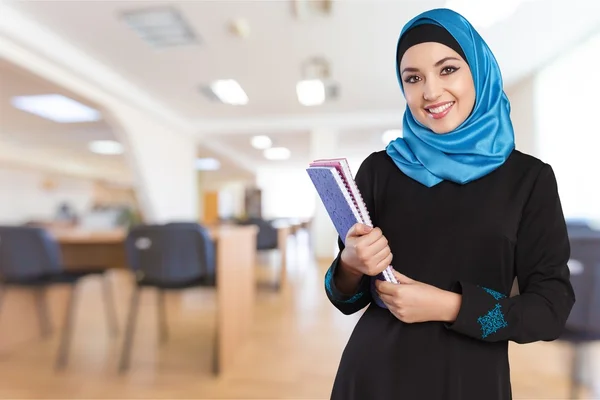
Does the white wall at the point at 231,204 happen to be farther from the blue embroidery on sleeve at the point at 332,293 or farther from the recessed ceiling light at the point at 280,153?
the blue embroidery on sleeve at the point at 332,293

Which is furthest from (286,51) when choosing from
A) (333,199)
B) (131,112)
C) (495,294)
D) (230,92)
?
(131,112)

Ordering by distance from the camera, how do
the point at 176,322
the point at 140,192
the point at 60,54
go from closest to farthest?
the point at 176,322 → the point at 60,54 → the point at 140,192

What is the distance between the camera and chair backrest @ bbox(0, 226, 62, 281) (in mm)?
1810

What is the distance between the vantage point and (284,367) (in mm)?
1617

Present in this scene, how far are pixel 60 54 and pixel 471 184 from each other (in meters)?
3.12

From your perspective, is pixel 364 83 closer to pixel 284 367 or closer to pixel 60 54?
pixel 284 367

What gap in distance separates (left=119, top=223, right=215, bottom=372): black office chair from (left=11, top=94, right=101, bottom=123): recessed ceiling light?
2.58m

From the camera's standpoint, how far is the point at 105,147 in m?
6.91

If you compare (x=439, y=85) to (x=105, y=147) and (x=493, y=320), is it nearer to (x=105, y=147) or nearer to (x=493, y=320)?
(x=493, y=320)

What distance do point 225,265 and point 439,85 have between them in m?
1.53

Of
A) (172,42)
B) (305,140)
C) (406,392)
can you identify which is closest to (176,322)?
(305,140)

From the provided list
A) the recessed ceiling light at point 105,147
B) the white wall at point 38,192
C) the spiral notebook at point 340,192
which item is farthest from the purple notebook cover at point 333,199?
the recessed ceiling light at point 105,147

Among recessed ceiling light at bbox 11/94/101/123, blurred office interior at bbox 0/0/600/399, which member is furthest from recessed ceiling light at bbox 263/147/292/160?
recessed ceiling light at bbox 11/94/101/123

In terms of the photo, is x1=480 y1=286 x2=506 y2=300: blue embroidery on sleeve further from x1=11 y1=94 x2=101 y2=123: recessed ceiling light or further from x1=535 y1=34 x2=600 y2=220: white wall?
x1=11 y1=94 x2=101 y2=123: recessed ceiling light
